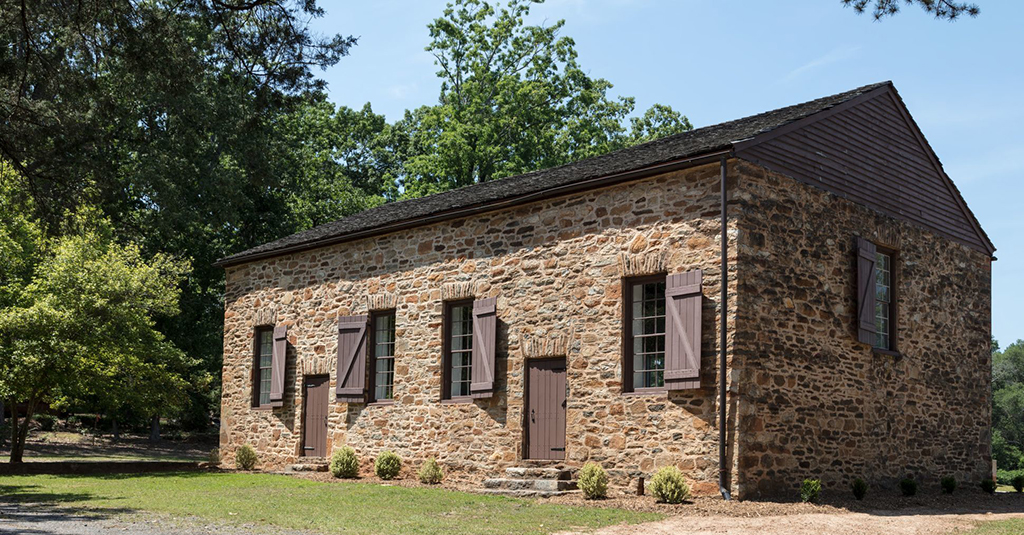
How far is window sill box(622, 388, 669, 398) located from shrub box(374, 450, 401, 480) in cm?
502

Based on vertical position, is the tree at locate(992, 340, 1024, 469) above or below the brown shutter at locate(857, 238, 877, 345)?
below

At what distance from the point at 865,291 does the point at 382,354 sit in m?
8.55

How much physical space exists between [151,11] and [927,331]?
1311 centimetres

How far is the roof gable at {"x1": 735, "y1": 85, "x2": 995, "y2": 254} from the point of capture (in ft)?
45.1

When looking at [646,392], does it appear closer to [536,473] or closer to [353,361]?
[536,473]

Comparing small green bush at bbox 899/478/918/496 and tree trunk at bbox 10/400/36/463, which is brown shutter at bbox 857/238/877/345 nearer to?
small green bush at bbox 899/478/918/496

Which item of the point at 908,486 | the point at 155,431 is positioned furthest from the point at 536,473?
the point at 155,431

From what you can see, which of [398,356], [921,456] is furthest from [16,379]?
[921,456]

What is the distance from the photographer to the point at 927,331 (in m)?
16.3

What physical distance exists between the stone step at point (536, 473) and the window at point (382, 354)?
150 inches

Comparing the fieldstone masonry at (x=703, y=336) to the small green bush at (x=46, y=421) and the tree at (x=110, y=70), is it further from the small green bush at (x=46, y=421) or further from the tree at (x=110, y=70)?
the small green bush at (x=46, y=421)

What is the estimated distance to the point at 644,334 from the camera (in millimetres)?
13648

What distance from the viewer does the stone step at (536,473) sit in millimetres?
13656

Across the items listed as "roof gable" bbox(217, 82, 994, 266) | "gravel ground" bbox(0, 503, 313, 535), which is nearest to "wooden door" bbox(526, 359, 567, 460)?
"roof gable" bbox(217, 82, 994, 266)
